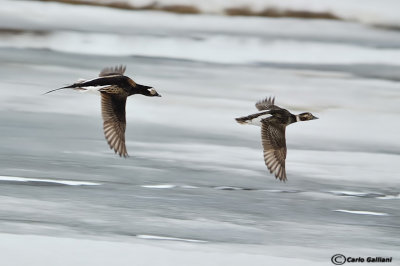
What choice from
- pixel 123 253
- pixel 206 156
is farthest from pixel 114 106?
pixel 123 253

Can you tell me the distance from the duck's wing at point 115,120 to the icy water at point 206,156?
0.74 ft

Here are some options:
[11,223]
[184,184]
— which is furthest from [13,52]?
[11,223]

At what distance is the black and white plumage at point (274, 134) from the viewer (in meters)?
5.84

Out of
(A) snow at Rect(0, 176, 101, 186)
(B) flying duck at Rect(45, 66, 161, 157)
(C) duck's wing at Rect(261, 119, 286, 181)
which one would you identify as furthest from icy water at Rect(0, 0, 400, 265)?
(B) flying duck at Rect(45, 66, 161, 157)

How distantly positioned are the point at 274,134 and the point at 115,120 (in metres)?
0.95

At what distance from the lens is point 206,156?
20.8 feet

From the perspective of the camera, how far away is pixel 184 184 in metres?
5.78

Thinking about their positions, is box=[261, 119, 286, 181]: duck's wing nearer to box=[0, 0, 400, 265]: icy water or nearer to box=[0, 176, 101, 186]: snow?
box=[0, 0, 400, 265]: icy water

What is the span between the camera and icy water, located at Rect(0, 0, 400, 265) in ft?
16.7

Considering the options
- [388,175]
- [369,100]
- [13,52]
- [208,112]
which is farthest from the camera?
[13,52]

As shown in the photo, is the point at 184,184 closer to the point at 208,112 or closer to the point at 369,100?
the point at 208,112

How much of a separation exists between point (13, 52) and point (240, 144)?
2672mm

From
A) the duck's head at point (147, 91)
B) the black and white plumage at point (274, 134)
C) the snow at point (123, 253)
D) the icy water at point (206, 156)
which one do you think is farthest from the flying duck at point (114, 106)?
the snow at point (123, 253)

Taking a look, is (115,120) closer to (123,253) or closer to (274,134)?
(274,134)
